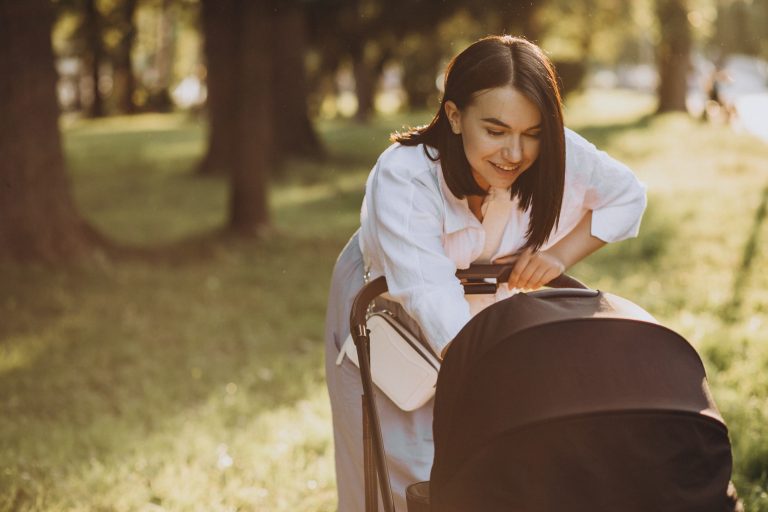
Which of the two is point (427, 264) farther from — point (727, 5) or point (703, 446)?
point (727, 5)

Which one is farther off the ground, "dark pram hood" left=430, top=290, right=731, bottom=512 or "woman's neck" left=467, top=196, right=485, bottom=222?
"woman's neck" left=467, top=196, right=485, bottom=222

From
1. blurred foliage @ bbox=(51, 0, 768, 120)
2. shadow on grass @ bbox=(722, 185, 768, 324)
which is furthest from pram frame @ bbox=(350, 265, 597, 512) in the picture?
shadow on grass @ bbox=(722, 185, 768, 324)

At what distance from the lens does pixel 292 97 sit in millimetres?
17797

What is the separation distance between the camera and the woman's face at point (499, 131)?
2613 millimetres

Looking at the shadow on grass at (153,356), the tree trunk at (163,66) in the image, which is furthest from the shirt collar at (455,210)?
the tree trunk at (163,66)

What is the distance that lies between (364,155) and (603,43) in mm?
23990

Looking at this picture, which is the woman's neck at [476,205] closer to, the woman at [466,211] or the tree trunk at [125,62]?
the woman at [466,211]

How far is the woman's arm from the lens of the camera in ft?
9.49

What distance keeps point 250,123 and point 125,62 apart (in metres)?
20.7

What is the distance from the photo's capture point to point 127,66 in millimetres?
31578

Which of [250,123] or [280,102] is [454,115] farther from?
[280,102]

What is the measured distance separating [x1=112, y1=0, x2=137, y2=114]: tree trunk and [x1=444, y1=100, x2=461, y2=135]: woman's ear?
13686 mm

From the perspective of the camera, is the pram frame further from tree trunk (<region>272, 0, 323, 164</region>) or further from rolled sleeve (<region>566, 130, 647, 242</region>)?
tree trunk (<region>272, 0, 323, 164</region>)

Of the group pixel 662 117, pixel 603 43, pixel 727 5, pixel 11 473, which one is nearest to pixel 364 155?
pixel 662 117
